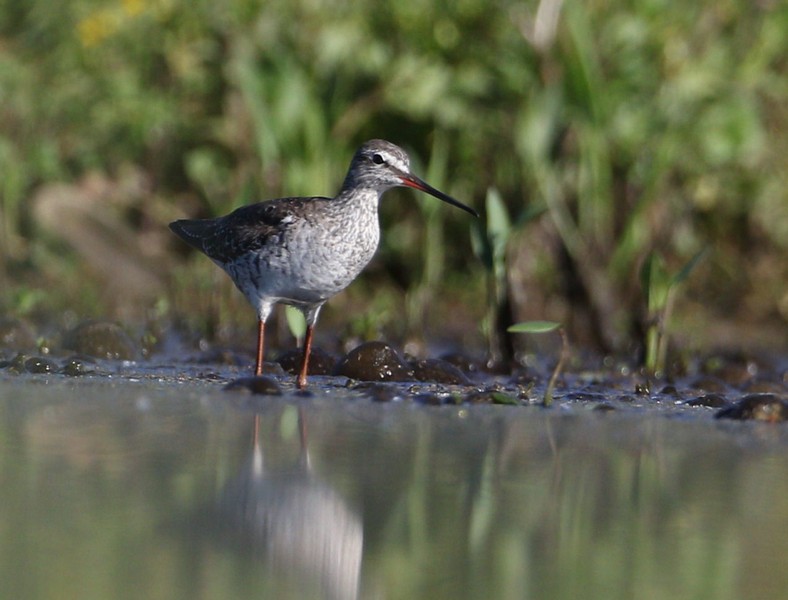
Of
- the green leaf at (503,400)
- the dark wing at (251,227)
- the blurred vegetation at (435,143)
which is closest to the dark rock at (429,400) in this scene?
the green leaf at (503,400)

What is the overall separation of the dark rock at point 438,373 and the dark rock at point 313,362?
19.3 inches

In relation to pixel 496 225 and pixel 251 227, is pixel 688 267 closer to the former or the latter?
pixel 496 225

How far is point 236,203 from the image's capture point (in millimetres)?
8188

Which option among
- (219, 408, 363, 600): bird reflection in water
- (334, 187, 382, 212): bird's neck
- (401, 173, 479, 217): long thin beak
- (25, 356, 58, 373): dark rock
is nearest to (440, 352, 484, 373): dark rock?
(401, 173, 479, 217): long thin beak

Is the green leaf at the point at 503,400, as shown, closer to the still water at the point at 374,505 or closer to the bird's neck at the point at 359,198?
the still water at the point at 374,505

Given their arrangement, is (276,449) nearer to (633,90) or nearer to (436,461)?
(436,461)

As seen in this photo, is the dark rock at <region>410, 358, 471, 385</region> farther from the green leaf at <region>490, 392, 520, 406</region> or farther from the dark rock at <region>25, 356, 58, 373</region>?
the dark rock at <region>25, 356, 58, 373</region>

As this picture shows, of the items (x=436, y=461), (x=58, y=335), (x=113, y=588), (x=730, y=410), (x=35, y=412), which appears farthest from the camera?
(x=58, y=335)

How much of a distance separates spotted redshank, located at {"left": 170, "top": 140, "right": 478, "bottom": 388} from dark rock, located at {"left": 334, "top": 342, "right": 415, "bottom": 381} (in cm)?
23

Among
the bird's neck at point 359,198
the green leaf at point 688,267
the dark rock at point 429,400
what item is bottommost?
the dark rock at point 429,400

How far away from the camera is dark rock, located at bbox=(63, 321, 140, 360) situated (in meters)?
6.84

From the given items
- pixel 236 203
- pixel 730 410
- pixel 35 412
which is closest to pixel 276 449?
pixel 35 412

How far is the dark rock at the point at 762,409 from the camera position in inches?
209

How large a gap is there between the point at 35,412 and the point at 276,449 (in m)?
1.08
